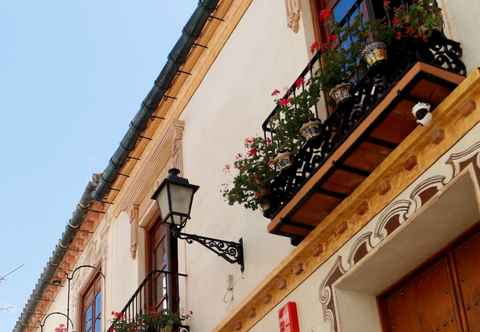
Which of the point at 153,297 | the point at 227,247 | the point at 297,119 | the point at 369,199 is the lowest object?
the point at 369,199

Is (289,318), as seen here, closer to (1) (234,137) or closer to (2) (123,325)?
(1) (234,137)

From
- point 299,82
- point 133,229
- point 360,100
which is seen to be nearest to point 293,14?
point 299,82

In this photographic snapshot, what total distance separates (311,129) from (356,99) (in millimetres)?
631

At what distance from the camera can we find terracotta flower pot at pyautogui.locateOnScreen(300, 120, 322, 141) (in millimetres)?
6504

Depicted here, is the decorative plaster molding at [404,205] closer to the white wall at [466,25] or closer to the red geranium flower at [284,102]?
the white wall at [466,25]

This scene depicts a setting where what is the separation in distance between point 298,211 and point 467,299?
138cm

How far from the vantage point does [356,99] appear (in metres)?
5.98

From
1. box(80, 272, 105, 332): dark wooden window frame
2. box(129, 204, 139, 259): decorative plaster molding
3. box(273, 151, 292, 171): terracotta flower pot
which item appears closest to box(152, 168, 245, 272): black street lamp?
box(273, 151, 292, 171): terracotta flower pot

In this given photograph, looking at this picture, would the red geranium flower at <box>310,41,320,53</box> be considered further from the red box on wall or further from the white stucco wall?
the red box on wall

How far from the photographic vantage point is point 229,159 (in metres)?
8.88

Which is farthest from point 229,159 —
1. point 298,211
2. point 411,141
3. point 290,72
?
point 411,141

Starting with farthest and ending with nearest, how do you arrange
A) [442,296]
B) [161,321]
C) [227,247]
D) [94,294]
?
[94,294] → [161,321] → [227,247] → [442,296]

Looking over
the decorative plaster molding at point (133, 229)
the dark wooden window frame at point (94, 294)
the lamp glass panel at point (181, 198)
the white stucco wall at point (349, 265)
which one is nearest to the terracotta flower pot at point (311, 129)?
the white stucco wall at point (349, 265)

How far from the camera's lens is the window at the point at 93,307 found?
43.0ft
